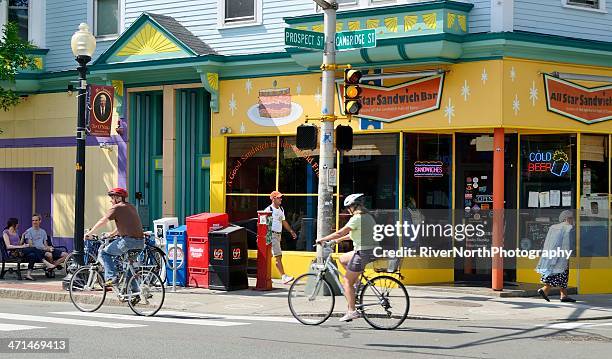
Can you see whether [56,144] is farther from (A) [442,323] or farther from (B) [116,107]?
(A) [442,323]

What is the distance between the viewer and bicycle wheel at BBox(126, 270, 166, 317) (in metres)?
14.2

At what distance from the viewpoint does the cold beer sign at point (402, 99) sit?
18.2 metres

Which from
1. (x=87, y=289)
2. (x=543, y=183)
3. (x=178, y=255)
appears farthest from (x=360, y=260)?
(x=543, y=183)

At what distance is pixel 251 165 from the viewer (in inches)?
814

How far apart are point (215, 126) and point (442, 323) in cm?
862

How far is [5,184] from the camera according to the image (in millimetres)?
24891

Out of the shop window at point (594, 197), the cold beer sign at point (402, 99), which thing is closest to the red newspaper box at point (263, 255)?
the cold beer sign at point (402, 99)

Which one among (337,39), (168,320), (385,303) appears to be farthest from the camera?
(337,39)

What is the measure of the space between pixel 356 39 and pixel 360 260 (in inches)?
180

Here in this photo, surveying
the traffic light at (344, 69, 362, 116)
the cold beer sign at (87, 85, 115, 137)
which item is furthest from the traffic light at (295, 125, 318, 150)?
the cold beer sign at (87, 85, 115, 137)

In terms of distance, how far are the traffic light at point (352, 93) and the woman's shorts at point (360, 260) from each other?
3441 millimetres

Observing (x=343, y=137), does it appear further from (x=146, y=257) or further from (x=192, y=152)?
(x=192, y=152)

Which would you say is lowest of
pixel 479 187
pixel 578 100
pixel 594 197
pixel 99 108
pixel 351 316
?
pixel 351 316

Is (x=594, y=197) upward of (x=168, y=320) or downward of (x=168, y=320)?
upward
